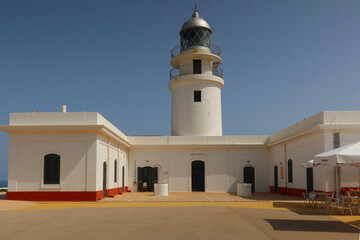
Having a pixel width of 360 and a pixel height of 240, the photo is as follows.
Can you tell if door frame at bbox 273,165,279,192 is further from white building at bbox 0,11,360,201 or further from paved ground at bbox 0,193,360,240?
paved ground at bbox 0,193,360,240

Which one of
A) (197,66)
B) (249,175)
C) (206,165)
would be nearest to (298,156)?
(249,175)

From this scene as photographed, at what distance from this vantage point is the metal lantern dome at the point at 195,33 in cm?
2638

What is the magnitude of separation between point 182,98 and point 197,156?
4.32 meters

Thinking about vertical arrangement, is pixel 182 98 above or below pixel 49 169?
above

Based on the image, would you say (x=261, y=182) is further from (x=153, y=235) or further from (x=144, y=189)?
(x=153, y=235)

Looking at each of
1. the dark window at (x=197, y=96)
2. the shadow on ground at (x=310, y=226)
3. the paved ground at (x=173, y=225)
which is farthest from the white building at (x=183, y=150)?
the shadow on ground at (x=310, y=226)

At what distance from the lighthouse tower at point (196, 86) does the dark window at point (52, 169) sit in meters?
10.6

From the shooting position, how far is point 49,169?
17.4m

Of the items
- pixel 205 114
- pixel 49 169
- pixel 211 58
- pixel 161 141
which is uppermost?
pixel 211 58

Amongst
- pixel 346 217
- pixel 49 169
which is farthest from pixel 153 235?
pixel 49 169

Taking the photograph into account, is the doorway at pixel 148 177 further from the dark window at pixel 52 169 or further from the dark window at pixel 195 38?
the dark window at pixel 195 38

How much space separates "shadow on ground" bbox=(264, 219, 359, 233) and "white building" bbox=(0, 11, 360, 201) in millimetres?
6173

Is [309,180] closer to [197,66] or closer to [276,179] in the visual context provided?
[276,179]

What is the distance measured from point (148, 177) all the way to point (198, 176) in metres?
3.31
